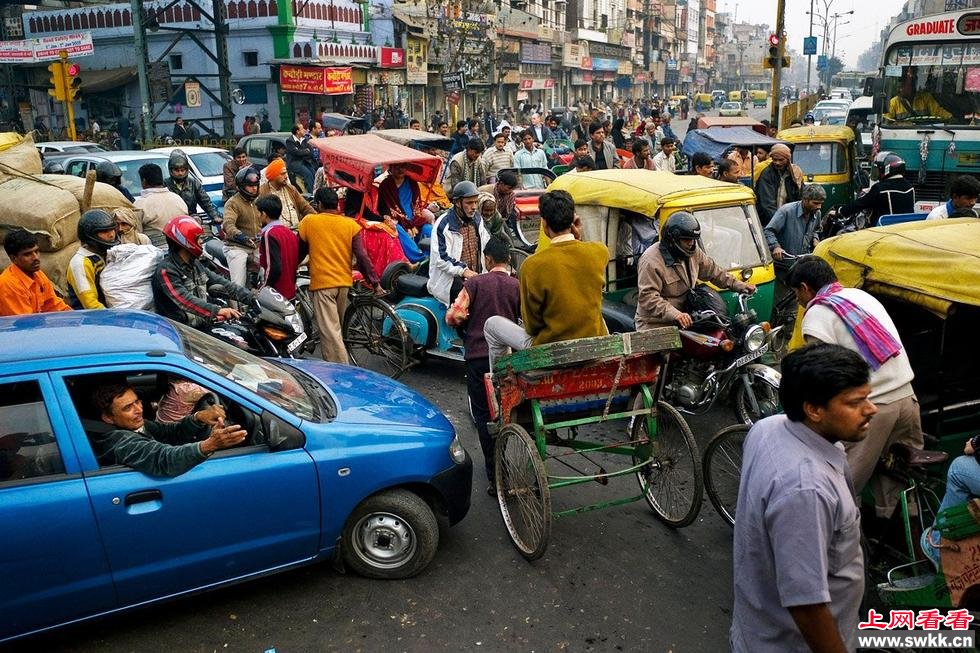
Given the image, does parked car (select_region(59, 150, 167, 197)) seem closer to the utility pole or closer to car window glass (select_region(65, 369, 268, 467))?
car window glass (select_region(65, 369, 268, 467))

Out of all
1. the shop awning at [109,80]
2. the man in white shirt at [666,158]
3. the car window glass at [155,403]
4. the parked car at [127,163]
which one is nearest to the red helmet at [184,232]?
the car window glass at [155,403]

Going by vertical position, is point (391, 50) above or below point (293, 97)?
above

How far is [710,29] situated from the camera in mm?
138250

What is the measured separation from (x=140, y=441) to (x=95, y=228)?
9.47ft

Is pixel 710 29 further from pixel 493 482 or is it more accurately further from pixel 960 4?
pixel 493 482

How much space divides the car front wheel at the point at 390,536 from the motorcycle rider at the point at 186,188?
6700mm

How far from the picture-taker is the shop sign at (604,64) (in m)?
74.2

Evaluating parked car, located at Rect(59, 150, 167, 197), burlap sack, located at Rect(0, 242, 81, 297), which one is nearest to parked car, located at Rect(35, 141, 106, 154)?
parked car, located at Rect(59, 150, 167, 197)

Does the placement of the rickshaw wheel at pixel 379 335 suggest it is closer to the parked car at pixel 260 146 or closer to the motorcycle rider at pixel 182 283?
the motorcycle rider at pixel 182 283

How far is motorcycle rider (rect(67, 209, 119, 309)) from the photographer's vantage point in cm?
605

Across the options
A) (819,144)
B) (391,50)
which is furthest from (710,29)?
(819,144)

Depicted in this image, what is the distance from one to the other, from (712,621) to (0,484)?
11.4 ft

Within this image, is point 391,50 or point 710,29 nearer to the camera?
point 391,50

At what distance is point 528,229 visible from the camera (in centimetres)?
1020
